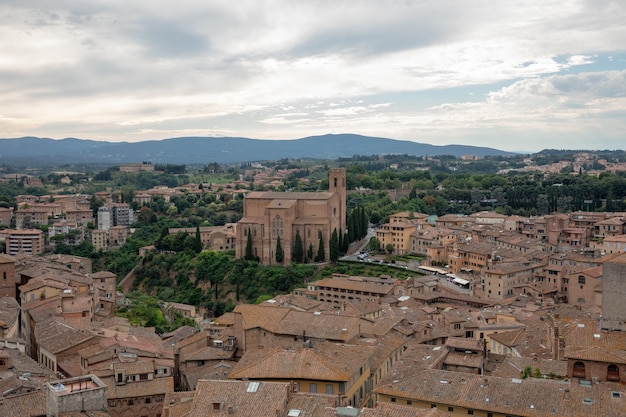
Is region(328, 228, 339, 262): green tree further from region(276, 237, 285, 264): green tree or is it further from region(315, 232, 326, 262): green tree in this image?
region(276, 237, 285, 264): green tree

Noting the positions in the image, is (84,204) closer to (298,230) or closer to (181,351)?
(298,230)

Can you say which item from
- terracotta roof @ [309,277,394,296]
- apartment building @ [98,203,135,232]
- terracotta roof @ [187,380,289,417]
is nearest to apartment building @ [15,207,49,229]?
apartment building @ [98,203,135,232]

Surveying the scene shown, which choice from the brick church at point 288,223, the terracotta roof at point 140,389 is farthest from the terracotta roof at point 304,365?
the brick church at point 288,223

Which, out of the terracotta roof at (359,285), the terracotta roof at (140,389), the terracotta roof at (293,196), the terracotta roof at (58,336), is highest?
the terracotta roof at (293,196)

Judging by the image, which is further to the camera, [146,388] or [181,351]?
[181,351]

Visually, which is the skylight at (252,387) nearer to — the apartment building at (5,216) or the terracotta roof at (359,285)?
the terracotta roof at (359,285)

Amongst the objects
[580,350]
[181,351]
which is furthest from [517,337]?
[181,351]
